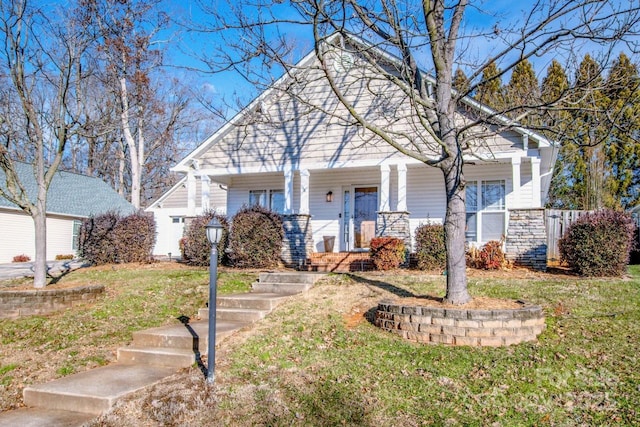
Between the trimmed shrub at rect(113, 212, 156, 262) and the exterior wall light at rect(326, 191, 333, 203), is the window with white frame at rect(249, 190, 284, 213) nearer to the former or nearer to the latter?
the exterior wall light at rect(326, 191, 333, 203)

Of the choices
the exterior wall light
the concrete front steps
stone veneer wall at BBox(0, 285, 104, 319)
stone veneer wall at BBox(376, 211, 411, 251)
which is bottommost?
the concrete front steps

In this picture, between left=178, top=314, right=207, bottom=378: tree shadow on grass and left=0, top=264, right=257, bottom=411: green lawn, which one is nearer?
left=178, top=314, right=207, bottom=378: tree shadow on grass

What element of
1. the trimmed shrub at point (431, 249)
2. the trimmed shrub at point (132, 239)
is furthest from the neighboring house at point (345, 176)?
the trimmed shrub at point (132, 239)

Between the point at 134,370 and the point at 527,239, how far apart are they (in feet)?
29.5

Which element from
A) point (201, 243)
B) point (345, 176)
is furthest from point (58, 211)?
point (345, 176)

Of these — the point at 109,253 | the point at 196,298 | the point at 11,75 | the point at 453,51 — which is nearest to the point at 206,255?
the point at 109,253

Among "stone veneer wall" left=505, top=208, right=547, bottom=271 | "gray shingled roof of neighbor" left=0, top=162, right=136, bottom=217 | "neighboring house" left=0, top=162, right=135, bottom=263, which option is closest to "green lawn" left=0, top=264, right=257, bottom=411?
"stone veneer wall" left=505, top=208, right=547, bottom=271

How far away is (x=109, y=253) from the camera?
42.4ft

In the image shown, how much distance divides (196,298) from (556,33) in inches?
273

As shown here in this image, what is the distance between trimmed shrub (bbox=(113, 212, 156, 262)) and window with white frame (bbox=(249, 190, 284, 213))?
3633 millimetres

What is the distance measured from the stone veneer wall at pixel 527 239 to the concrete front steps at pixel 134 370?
6001 millimetres

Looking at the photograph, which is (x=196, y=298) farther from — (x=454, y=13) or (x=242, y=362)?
(x=454, y=13)

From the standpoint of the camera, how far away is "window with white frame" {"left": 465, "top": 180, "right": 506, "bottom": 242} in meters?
A: 12.9

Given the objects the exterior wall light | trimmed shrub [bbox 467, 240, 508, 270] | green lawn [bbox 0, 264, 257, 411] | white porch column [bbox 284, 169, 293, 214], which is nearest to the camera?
green lawn [bbox 0, 264, 257, 411]
